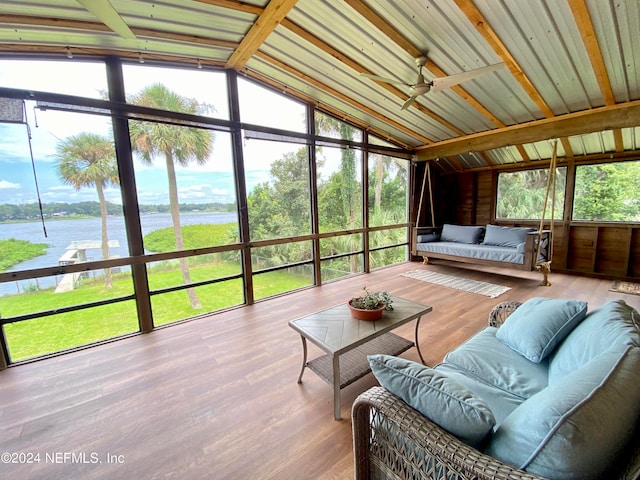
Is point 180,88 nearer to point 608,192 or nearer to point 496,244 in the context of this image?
point 496,244

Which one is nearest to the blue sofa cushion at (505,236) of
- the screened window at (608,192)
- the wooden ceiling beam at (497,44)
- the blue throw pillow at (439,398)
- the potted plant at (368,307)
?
the screened window at (608,192)

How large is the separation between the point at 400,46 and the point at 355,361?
2.98m

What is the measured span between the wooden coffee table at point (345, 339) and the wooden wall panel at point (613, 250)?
4781 millimetres

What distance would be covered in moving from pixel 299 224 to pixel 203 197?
85.0 inches

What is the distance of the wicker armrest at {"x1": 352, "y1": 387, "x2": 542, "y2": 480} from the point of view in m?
0.80

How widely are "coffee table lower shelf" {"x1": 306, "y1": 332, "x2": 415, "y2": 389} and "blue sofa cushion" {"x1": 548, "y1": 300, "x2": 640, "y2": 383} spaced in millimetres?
1047

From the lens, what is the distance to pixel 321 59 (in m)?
3.19

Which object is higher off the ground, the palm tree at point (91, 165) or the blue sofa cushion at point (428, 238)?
the palm tree at point (91, 165)

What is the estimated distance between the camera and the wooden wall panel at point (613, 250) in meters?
4.57

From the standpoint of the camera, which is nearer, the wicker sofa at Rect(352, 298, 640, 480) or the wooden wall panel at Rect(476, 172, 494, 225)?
the wicker sofa at Rect(352, 298, 640, 480)

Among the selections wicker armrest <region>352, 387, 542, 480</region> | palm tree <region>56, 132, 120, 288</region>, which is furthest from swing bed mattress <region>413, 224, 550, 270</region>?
palm tree <region>56, 132, 120, 288</region>

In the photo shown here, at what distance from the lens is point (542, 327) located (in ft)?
5.20

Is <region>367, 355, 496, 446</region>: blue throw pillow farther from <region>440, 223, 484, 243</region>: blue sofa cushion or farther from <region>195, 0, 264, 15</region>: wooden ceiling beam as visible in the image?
<region>440, 223, 484, 243</region>: blue sofa cushion

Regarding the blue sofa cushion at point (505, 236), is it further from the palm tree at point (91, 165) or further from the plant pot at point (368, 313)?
the palm tree at point (91, 165)
